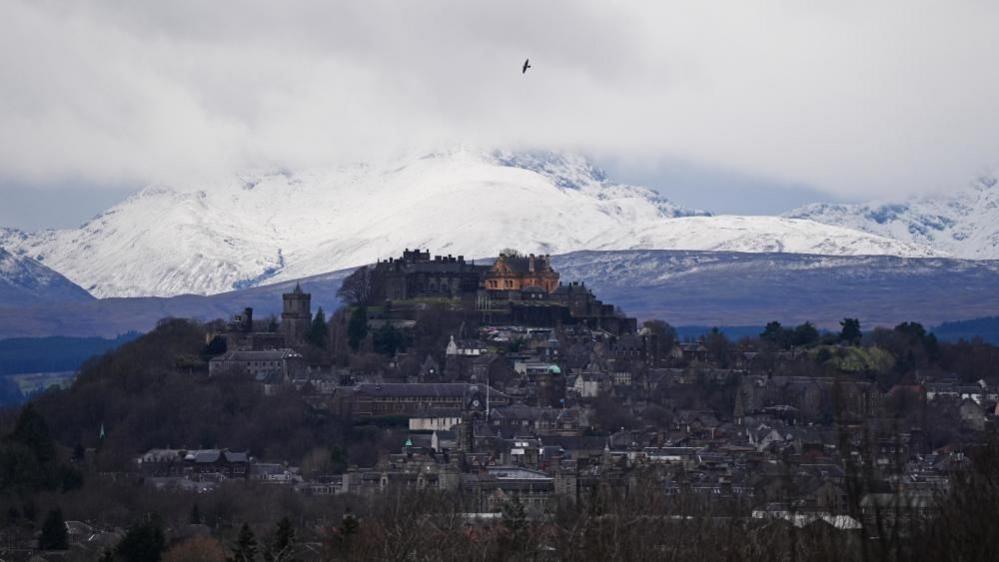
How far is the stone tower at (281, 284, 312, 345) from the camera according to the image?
152250 millimetres

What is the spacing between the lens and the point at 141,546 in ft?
278

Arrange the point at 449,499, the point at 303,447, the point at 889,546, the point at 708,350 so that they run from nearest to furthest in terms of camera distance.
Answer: the point at 889,546
the point at 449,499
the point at 303,447
the point at 708,350

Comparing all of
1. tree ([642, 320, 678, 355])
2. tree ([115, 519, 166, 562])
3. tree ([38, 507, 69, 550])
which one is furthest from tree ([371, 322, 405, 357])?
tree ([115, 519, 166, 562])

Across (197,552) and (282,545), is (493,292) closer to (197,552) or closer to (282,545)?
(197,552)

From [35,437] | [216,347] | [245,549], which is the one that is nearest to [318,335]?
[216,347]

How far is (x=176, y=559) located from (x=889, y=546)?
4502cm

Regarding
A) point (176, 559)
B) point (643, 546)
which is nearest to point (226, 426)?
point (176, 559)

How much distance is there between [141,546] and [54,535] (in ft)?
41.7

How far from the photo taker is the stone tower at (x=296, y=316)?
500ft

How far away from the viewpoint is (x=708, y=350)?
157250mm

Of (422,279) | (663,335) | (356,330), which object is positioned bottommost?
(663,335)

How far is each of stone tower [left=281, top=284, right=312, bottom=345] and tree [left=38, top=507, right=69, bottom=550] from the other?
53.0 meters

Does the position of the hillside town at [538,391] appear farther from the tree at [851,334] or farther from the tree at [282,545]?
the tree at [282,545]

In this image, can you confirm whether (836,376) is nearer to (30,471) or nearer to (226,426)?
(30,471)
